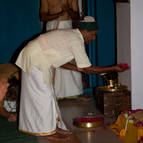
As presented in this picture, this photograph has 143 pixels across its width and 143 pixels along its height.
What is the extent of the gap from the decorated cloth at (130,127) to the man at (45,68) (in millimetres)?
567

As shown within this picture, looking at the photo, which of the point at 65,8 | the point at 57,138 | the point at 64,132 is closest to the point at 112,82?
the point at 64,132

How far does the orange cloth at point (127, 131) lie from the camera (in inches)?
114

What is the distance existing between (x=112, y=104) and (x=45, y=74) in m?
1.24

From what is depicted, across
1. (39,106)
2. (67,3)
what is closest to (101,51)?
(67,3)

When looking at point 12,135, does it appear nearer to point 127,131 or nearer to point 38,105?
point 38,105

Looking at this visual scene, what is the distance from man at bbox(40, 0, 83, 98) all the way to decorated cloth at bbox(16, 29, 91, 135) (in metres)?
1.61

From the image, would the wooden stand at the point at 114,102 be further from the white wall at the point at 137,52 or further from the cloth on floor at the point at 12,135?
the cloth on floor at the point at 12,135

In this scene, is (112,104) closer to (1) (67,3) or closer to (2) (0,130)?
(2) (0,130)

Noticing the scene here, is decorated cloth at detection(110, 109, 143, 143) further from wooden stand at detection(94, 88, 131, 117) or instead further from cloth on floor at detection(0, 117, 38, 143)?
cloth on floor at detection(0, 117, 38, 143)

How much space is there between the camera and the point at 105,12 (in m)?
5.30

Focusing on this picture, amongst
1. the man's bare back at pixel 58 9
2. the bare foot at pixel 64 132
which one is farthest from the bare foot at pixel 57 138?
the man's bare back at pixel 58 9

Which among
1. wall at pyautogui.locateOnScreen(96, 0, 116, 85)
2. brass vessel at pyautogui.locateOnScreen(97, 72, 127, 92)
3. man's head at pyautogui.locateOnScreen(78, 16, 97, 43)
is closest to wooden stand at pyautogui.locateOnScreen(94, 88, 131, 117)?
brass vessel at pyautogui.locateOnScreen(97, 72, 127, 92)

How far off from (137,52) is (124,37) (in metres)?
0.50

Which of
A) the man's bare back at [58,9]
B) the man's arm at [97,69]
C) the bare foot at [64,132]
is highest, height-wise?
the man's bare back at [58,9]
